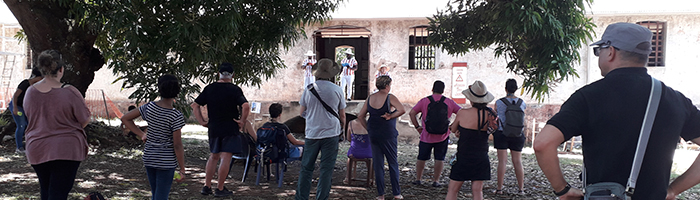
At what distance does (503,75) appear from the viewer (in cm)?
1480

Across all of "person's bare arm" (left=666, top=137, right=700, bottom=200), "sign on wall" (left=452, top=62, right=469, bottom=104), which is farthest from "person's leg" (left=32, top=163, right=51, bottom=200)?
"sign on wall" (left=452, top=62, right=469, bottom=104)

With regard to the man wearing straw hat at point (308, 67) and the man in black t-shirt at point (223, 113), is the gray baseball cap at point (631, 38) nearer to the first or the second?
the man in black t-shirt at point (223, 113)

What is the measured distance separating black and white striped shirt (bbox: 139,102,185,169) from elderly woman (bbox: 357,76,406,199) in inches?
94.5

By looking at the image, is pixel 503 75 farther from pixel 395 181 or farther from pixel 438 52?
pixel 395 181

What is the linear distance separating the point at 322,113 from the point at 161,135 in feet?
5.29

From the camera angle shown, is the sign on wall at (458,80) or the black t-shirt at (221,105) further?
the sign on wall at (458,80)

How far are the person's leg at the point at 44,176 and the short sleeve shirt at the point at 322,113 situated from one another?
222cm

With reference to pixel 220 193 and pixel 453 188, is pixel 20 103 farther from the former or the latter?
pixel 453 188

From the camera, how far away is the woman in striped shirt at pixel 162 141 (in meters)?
3.68

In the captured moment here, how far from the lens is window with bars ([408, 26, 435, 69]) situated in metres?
15.5

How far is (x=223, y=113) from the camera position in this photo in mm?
5281

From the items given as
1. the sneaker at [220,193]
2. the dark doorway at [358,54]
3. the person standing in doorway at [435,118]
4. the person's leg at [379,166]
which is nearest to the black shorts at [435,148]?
the person standing in doorway at [435,118]

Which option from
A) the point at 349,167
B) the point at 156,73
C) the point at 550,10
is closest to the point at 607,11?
the point at 550,10

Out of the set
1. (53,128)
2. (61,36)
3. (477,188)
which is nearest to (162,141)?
(53,128)
